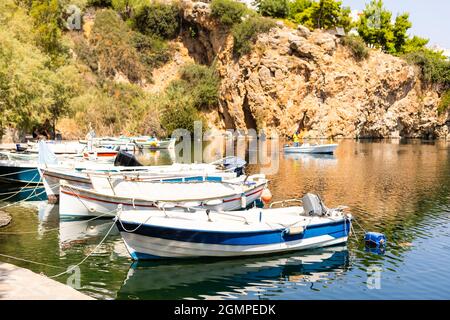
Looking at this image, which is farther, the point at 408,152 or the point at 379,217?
the point at 408,152

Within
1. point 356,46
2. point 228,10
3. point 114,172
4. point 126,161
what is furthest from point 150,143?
point 356,46

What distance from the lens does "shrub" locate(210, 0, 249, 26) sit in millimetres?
78375

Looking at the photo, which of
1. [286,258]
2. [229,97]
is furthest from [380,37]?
[286,258]

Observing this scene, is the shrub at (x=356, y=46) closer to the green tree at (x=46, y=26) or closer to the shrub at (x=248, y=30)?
the shrub at (x=248, y=30)

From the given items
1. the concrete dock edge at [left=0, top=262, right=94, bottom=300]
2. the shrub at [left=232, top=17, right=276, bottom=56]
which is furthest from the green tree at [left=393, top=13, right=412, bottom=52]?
the concrete dock edge at [left=0, top=262, right=94, bottom=300]

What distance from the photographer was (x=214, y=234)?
15.4 meters

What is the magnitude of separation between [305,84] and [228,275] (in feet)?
207

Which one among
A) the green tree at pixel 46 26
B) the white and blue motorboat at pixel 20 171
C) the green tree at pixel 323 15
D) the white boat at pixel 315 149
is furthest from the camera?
the green tree at pixel 323 15

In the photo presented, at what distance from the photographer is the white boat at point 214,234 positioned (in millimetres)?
15281

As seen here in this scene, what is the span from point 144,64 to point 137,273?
71.3 meters

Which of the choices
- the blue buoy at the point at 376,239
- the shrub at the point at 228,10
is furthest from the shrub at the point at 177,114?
the blue buoy at the point at 376,239

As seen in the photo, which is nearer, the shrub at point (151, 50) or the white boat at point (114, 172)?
the white boat at point (114, 172)
